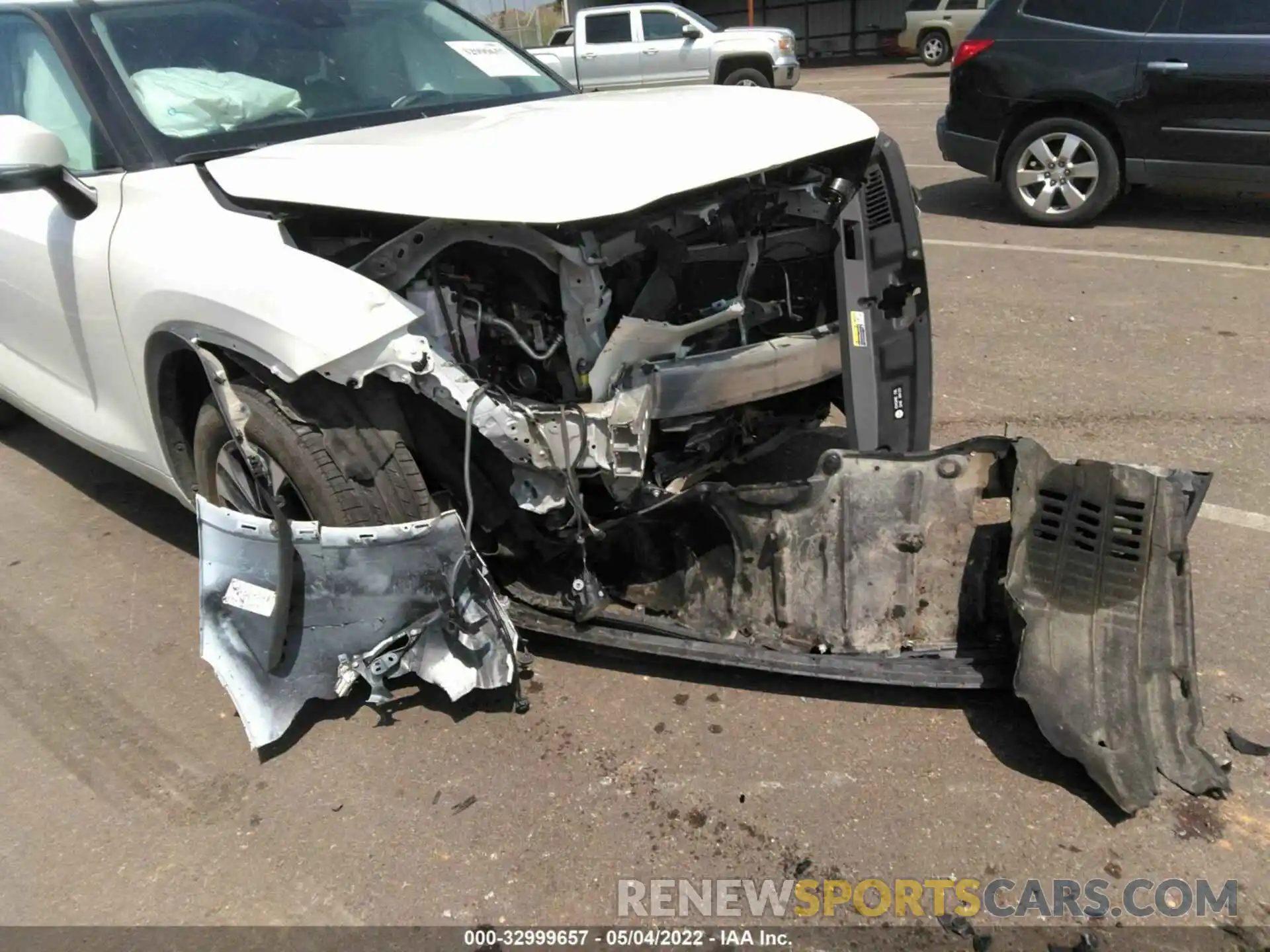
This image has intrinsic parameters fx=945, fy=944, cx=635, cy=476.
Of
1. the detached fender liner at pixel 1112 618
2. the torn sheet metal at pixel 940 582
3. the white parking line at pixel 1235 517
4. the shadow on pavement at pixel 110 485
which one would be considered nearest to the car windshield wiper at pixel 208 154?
the shadow on pavement at pixel 110 485

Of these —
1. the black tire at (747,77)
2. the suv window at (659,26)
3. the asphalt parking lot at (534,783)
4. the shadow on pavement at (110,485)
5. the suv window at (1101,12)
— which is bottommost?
the asphalt parking lot at (534,783)

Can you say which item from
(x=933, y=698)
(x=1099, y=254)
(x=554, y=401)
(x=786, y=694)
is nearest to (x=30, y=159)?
(x=554, y=401)

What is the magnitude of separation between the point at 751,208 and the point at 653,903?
1841 mm

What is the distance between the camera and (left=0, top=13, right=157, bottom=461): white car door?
9.68 feet

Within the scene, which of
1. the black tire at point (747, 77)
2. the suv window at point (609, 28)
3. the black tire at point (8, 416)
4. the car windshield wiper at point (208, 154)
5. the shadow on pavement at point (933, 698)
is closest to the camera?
the shadow on pavement at point (933, 698)

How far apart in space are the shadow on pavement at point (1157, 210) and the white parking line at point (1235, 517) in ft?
14.4

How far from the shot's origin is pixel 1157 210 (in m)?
7.57

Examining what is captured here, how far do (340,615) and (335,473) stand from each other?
0.41 meters

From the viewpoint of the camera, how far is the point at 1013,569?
2568mm

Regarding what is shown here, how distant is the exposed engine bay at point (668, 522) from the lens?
2451 millimetres

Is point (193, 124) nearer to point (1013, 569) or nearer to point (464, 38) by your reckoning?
point (464, 38)

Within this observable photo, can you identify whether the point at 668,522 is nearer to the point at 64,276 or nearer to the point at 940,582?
the point at 940,582

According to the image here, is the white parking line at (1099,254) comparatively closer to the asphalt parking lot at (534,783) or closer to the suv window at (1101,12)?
the suv window at (1101,12)

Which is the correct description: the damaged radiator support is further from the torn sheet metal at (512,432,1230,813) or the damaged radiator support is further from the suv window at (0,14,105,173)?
the suv window at (0,14,105,173)
